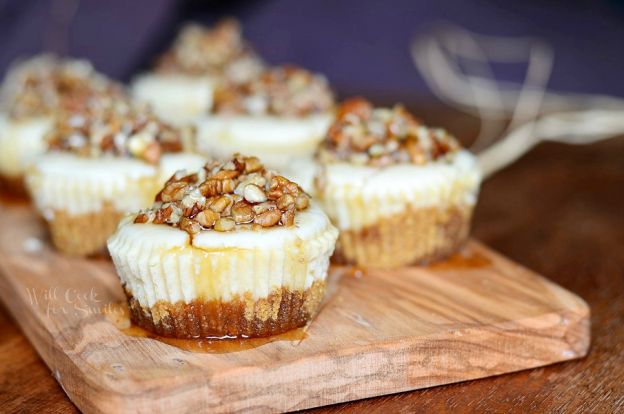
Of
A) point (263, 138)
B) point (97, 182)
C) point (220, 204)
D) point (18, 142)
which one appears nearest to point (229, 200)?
point (220, 204)

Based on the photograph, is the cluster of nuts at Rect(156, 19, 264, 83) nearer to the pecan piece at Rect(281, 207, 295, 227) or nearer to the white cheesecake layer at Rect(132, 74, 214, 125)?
the white cheesecake layer at Rect(132, 74, 214, 125)

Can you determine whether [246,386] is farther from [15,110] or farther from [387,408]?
[15,110]

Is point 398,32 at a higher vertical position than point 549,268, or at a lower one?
lower

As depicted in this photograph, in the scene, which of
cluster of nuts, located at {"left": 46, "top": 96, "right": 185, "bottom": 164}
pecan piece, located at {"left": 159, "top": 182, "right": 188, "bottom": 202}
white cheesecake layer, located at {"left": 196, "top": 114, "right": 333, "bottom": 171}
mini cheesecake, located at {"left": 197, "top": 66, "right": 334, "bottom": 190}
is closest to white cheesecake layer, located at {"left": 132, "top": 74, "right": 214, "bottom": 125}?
mini cheesecake, located at {"left": 197, "top": 66, "right": 334, "bottom": 190}

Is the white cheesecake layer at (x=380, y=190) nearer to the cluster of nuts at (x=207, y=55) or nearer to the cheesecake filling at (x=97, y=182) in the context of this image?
the cheesecake filling at (x=97, y=182)

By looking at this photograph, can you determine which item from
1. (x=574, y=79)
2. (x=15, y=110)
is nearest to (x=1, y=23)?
(x=15, y=110)

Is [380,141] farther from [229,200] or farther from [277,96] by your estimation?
[277,96]

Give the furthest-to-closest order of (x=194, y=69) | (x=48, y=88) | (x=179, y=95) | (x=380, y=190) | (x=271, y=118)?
1. (x=194, y=69)
2. (x=179, y=95)
3. (x=48, y=88)
4. (x=271, y=118)
5. (x=380, y=190)
